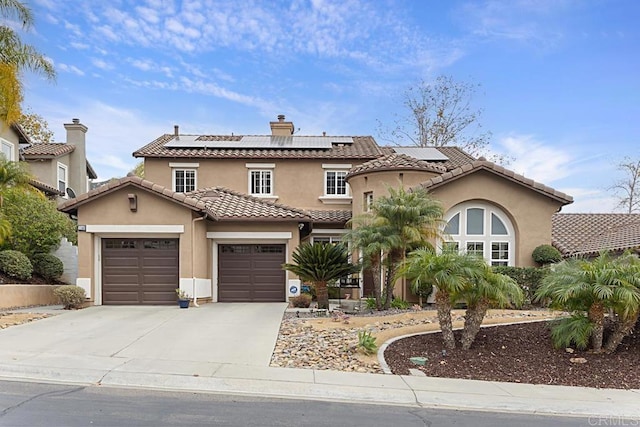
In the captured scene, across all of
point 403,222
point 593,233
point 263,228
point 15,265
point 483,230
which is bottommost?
point 15,265

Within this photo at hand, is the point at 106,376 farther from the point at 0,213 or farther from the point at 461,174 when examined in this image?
the point at 461,174

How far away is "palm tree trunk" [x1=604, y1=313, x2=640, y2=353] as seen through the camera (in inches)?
386

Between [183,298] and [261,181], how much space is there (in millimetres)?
9766

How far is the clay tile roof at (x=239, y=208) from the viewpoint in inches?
736

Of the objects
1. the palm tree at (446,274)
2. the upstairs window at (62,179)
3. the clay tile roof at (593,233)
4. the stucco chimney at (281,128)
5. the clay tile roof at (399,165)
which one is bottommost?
the palm tree at (446,274)

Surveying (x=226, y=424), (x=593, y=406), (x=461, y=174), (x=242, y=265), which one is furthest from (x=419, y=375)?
(x=242, y=265)

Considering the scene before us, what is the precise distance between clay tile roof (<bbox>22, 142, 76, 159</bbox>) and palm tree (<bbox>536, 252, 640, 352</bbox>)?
27.6 metres

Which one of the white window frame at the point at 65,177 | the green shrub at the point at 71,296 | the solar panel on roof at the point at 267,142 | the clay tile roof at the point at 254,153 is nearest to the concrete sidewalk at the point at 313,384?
the green shrub at the point at 71,296

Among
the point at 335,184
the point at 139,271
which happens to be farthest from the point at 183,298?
the point at 335,184

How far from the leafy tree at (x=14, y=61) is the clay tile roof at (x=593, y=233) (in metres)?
20.1

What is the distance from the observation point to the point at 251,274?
63.4ft

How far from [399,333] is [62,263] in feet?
51.3

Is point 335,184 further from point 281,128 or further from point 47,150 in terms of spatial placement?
point 47,150

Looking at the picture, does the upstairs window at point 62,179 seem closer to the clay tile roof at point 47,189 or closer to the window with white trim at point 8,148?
the clay tile roof at point 47,189
